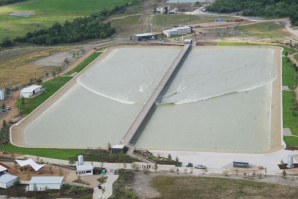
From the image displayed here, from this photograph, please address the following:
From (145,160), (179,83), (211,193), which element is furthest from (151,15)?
(211,193)

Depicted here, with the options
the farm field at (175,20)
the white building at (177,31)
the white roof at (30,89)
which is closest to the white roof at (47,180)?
the white roof at (30,89)

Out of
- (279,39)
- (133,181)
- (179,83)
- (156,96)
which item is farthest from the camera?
(279,39)

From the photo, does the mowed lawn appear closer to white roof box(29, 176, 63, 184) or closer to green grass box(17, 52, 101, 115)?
green grass box(17, 52, 101, 115)

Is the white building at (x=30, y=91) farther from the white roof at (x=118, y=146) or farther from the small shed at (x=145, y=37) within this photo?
the small shed at (x=145, y=37)

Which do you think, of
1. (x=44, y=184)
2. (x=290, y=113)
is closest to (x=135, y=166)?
(x=44, y=184)

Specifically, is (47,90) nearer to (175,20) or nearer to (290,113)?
(290,113)

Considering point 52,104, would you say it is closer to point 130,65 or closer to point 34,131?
point 34,131

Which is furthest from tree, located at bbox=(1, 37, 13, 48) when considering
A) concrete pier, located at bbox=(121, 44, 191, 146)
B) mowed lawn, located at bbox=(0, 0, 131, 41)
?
concrete pier, located at bbox=(121, 44, 191, 146)
